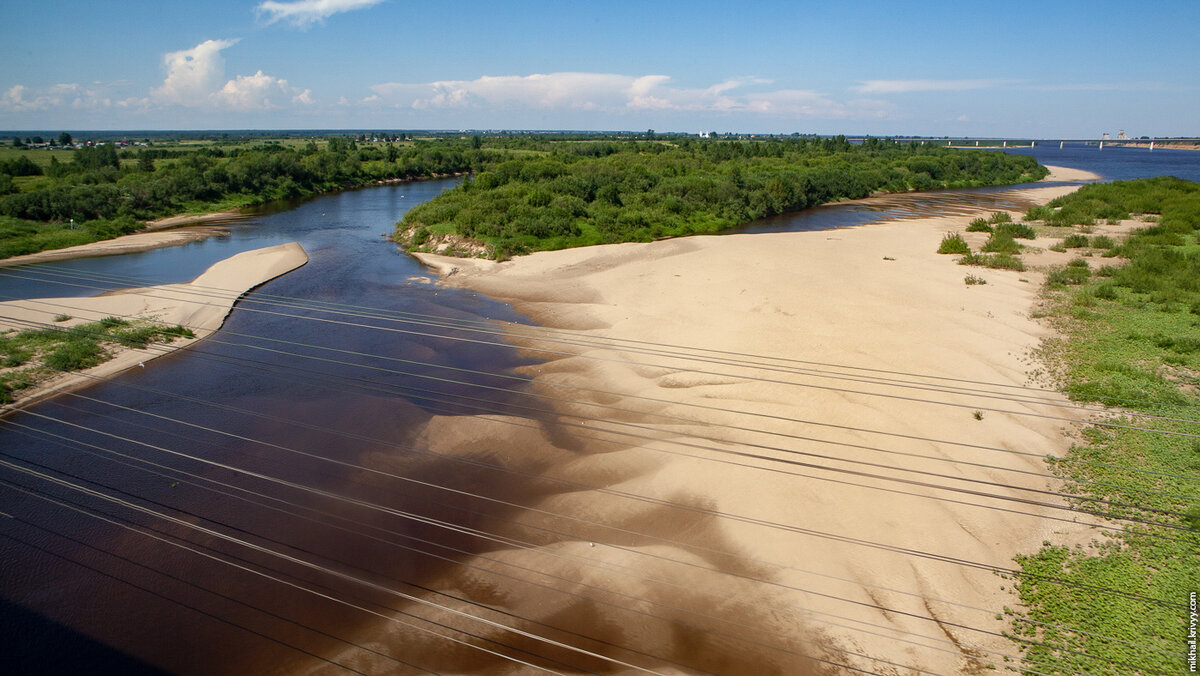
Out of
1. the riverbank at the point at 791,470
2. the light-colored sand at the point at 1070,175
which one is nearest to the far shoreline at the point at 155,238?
the riverbank at the point at 791,470

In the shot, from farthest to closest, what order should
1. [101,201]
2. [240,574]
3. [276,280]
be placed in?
[101,201] < [276,280] < [240,574]

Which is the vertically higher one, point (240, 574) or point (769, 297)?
point (769, 297)

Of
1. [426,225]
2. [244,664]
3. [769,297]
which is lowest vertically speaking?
[244,664]

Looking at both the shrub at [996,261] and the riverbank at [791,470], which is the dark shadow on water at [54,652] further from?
the shrub at [996,261]

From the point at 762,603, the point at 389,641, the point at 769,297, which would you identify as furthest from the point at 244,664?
the point at 769,297

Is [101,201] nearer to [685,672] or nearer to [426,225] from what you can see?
[426,225]

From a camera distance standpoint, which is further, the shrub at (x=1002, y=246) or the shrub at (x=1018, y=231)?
the shrub at (x=1018, y=231)

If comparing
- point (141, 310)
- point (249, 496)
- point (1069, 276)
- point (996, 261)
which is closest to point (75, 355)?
point (141, 310)

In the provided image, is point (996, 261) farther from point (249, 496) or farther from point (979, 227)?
point (249, 496)
